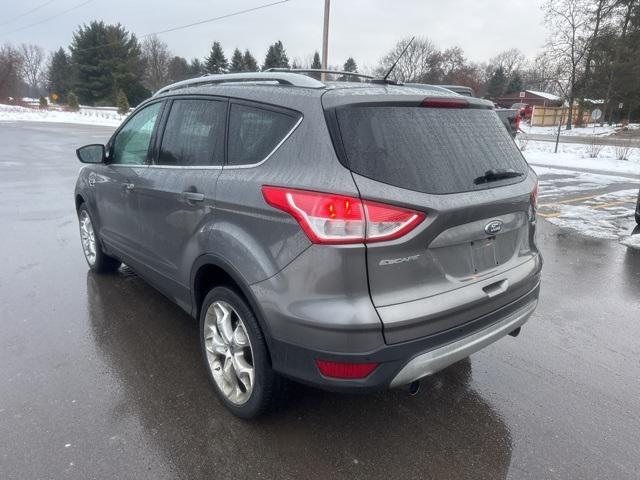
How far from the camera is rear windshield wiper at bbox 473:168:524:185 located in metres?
2.54

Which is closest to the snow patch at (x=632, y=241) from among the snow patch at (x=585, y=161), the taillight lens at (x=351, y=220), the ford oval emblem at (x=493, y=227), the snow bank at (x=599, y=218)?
the snow bank at (x=599, y=218)

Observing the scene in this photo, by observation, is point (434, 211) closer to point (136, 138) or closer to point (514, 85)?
point (136, 138)

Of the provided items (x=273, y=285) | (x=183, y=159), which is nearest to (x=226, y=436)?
(x=273, y=285)

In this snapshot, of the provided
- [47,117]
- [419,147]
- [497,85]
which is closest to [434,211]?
[419,147]

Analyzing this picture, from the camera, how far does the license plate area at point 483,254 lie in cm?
244

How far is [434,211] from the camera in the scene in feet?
7.18

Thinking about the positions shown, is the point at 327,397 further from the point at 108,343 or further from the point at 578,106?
the point at 578,106

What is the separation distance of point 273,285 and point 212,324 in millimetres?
805

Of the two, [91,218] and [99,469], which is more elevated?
[91,218]

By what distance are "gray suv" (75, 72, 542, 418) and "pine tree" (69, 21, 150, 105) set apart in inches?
2364

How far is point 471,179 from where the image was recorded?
2.49 metres

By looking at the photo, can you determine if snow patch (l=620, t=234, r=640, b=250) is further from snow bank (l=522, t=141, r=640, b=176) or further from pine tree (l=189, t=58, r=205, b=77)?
pine tree (l=189, t=58, r=205, b=77)

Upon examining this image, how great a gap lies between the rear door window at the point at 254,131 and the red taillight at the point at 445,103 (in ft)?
2.28

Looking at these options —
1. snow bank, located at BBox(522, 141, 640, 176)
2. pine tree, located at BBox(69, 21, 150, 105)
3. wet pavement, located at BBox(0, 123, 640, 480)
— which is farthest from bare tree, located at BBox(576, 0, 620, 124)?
pine tree, located at BBox(69, 21, 150, 105)
